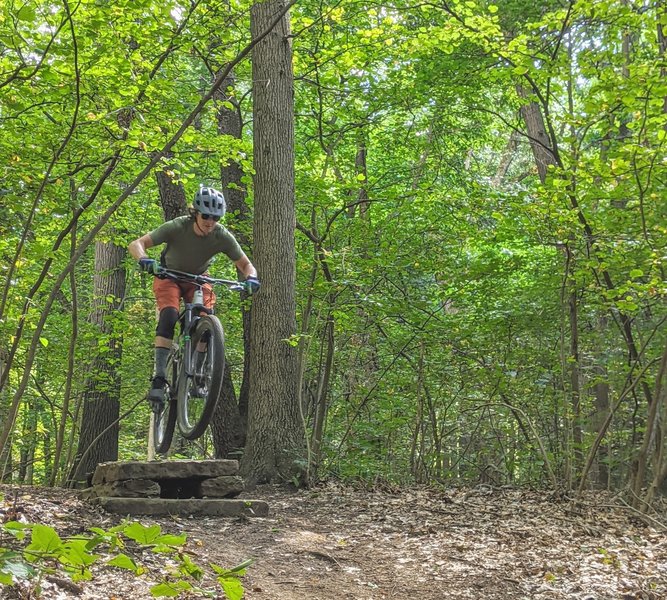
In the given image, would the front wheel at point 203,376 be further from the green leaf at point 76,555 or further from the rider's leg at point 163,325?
the green leaf at point 76,555

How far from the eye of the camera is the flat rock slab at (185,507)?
529 centimetres

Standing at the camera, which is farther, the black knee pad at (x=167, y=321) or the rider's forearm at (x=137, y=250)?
the black knee pad at (x=167, y=321)

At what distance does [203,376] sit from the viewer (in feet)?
18.6

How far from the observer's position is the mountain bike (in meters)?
5.44

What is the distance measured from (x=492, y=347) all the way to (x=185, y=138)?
4.85 metres

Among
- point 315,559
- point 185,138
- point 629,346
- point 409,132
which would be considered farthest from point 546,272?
point 315,559

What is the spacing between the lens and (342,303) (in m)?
8.32

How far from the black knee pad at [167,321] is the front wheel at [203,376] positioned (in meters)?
0.31

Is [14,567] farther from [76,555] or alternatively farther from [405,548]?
[405,548]

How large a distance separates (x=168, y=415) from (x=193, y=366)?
26.4 inches

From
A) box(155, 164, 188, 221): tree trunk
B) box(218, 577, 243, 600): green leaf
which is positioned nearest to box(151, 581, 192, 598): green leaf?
box(218, 577, 243, 600): green leaf

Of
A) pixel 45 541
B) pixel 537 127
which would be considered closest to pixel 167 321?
pixel 45 541

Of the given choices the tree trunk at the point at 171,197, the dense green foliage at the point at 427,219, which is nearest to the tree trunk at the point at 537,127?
the dense green foliage at the point at 427,219

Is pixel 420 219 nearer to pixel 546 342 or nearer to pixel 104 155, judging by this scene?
pixel 546 342
